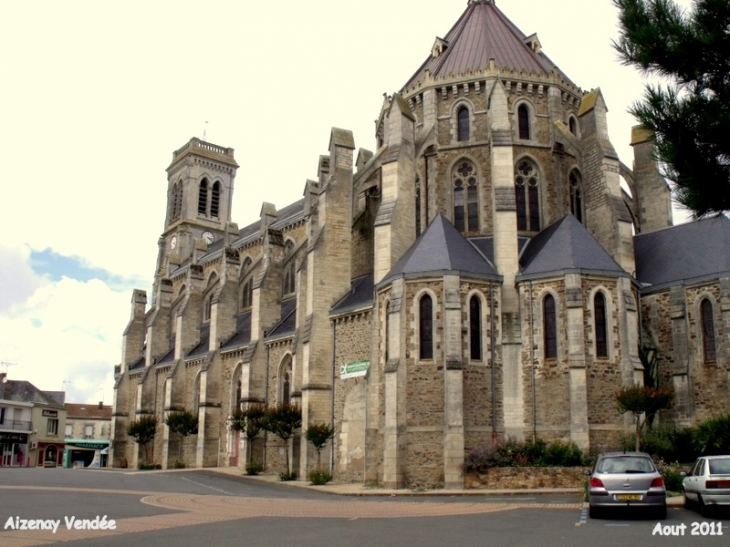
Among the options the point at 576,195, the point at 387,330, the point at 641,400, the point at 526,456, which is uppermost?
the point at 576,195

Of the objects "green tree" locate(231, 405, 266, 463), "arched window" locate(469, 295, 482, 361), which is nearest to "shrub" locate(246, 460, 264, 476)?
"green tree" locate(231, 405, 266, 463)

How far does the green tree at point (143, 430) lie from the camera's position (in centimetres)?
4472

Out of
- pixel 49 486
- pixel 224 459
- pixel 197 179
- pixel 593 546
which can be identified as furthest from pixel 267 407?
pixel 197 179

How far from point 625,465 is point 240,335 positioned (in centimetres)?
2853

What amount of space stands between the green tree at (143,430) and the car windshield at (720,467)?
117 ft

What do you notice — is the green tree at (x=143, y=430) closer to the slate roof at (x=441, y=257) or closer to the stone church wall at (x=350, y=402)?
the stone church wall at (x=350, y=402)

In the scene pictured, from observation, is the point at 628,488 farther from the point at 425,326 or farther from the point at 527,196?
the point at 527,196

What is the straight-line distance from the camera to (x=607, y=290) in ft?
85.2

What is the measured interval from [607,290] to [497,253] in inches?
157

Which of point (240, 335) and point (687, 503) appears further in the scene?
point (240, 335)

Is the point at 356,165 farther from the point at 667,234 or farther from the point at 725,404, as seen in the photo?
the point at 725,404

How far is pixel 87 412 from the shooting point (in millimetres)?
85125

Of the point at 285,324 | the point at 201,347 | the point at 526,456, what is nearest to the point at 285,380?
→ the point at 285,324

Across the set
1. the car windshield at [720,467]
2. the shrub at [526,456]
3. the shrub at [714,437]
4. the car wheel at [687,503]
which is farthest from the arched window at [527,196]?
the car windshield at [720,467]
